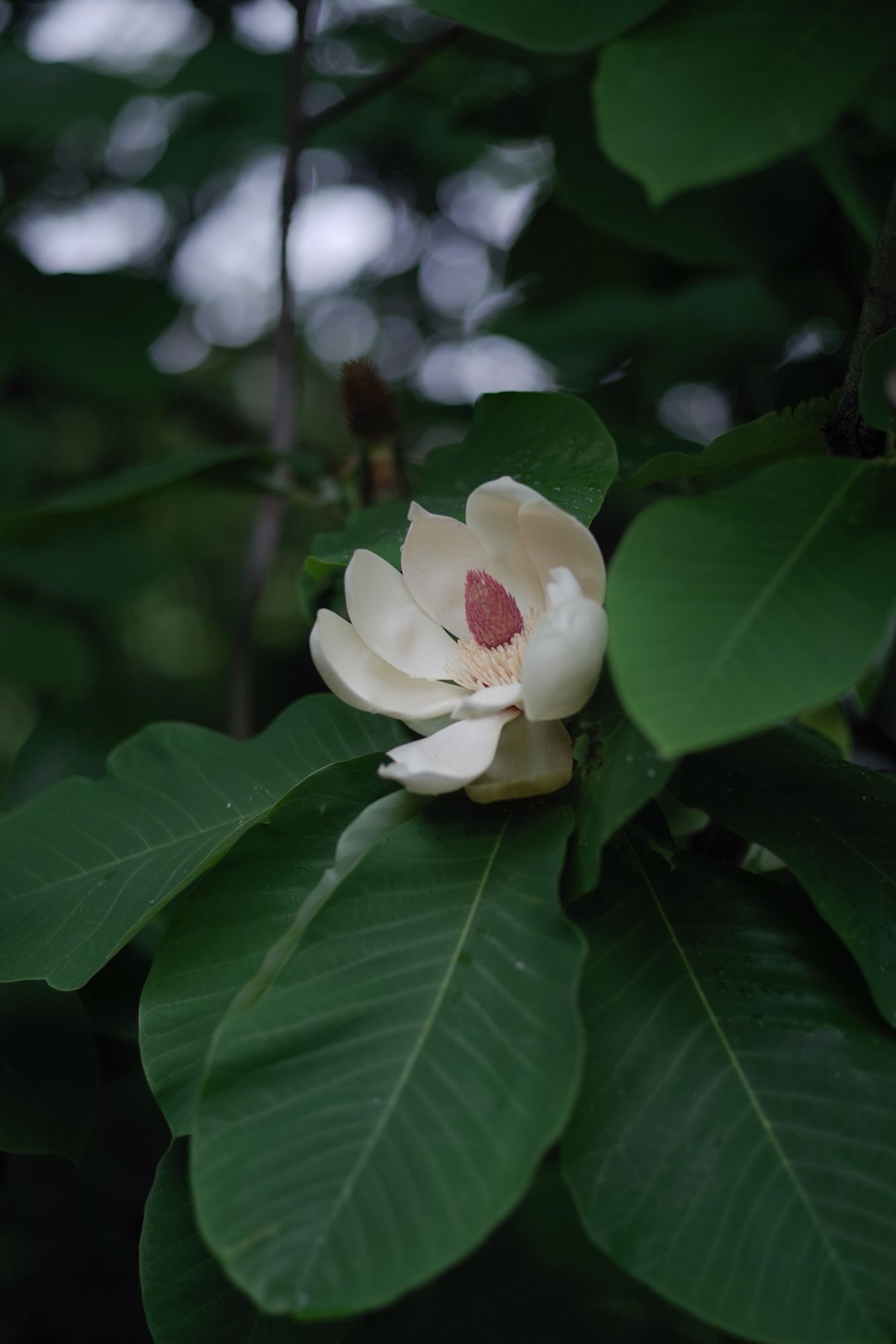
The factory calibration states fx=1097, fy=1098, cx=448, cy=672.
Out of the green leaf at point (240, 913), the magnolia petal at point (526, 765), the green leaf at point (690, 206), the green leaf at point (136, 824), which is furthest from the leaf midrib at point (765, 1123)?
the green leaf at point (690, 206)

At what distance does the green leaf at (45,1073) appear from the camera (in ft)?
3.59

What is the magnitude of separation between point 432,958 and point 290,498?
1061 mm

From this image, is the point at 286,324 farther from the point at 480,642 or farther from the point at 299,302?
the point at 299,302

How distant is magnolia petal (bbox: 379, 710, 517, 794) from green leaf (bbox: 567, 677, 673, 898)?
0.22ft

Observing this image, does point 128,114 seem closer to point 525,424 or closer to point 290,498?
point 290,498

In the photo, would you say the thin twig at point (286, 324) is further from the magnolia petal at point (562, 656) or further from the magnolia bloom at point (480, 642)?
the magnolia petal at point (562, 656)

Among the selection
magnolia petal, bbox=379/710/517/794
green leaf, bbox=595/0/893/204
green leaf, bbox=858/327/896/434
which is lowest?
magnolia petal, bbox=379/710/517/794

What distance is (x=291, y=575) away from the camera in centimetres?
512

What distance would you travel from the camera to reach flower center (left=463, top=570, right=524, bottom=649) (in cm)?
94

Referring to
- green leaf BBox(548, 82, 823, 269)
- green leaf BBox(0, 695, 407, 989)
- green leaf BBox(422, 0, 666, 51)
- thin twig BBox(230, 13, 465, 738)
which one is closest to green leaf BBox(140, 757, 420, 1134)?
green leaf BBox(0, 695, 407, 989)

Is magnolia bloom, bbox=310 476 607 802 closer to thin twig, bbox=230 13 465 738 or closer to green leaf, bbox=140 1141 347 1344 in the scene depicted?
green leaf, bbox=140 1141 347 1344

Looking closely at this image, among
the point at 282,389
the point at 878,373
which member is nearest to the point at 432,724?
the point at 878,373

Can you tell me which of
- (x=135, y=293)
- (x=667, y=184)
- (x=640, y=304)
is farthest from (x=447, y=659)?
(x=135, y=293)

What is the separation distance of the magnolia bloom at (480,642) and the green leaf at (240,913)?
74 mm
